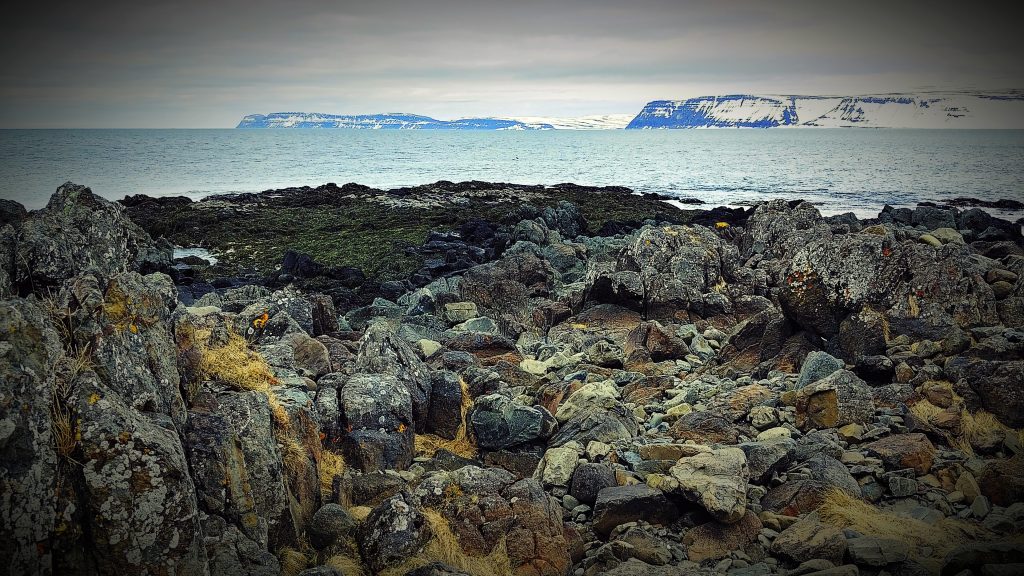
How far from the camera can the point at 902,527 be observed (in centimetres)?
790

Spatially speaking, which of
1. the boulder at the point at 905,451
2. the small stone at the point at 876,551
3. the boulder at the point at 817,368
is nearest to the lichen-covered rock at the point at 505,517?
the small stone at the point at 876,551

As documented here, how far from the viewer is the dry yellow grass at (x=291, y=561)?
24.0 ft

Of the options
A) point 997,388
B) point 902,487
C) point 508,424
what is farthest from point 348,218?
point 902,487

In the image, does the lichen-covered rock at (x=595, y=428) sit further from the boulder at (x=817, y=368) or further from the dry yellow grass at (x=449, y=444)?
the boulder at (x=817, y=368)

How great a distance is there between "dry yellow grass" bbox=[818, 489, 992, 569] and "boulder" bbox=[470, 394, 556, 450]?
499 centimetres

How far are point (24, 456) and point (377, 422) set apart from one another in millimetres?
5771

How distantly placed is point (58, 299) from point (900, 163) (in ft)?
393

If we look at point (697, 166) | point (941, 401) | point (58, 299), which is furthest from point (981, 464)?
point (697, 166)

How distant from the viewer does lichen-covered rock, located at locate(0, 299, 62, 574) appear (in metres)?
5.18

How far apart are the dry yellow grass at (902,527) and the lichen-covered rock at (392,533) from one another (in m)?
5.38

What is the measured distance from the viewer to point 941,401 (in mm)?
11195

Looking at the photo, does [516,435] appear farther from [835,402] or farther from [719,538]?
[835,402]

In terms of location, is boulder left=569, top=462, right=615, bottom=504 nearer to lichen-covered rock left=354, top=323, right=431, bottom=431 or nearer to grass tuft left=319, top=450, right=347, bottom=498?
lichen-covered rock left=354, top=323, right=431, bottom=431

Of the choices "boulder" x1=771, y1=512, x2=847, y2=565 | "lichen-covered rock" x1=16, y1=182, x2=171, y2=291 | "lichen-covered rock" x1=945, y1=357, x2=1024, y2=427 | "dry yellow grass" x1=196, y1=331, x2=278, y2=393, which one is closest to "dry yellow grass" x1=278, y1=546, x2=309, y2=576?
"dry yellow grass" x1=196, y1=331, x2=278, y2=393
